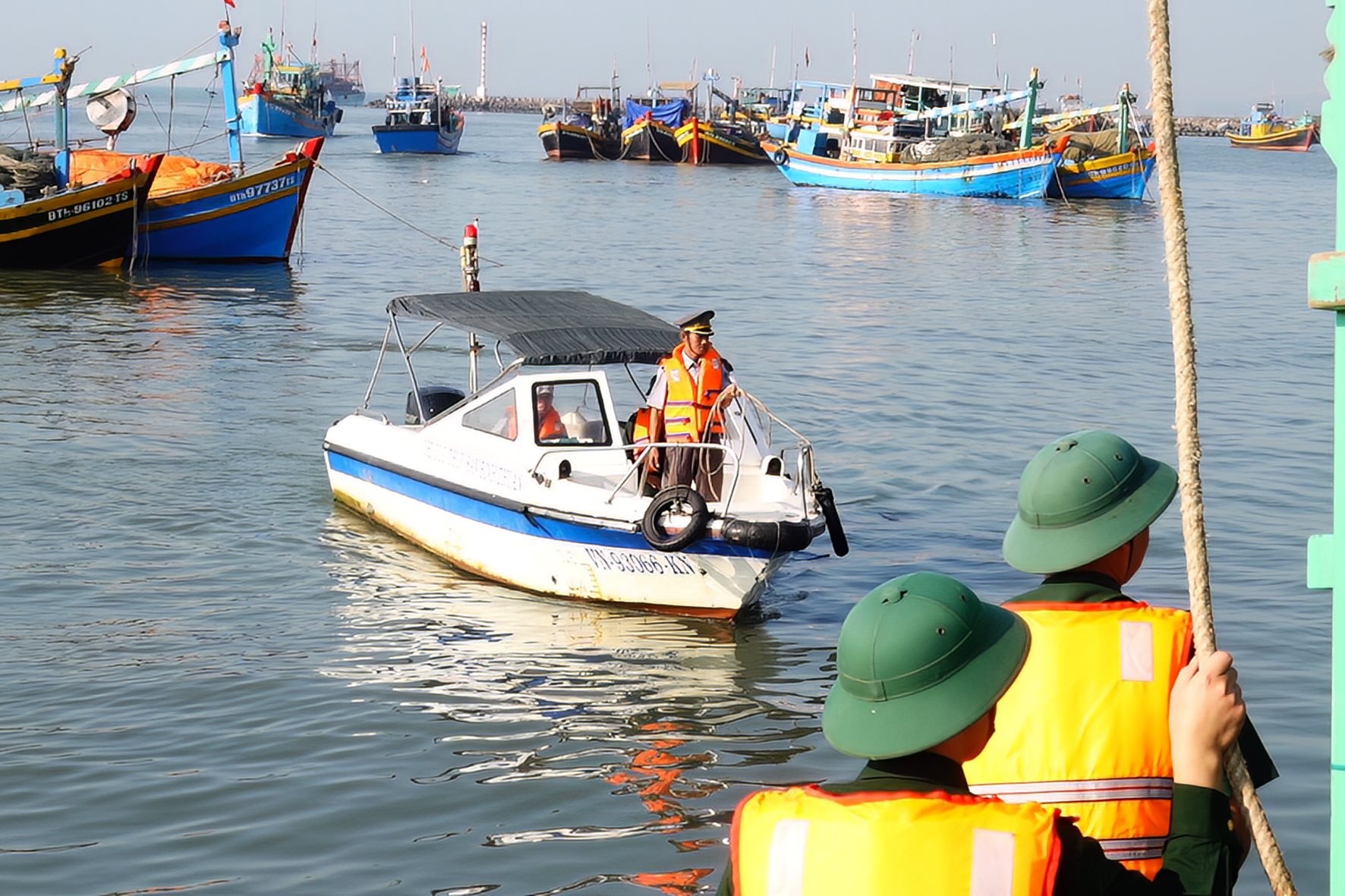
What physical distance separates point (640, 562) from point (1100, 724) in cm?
744

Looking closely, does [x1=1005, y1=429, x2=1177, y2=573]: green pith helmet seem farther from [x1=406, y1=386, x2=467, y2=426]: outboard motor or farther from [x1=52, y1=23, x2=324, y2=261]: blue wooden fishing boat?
[x1=52, y1=23, x2=324, y2=261]: blue wooden fishing boat

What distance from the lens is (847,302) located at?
30.3 metres

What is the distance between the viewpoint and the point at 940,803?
2568mm

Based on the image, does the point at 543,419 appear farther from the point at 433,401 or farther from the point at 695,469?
the point at 433,401

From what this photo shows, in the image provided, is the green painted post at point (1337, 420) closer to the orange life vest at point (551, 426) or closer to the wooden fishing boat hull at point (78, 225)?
the orange life vest at point (551, 426)

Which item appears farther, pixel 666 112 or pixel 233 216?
pixel 666 112

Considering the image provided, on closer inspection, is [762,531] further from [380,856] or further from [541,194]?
[541,194]

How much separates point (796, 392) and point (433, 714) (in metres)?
11.8

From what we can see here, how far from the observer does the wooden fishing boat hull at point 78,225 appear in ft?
96.9

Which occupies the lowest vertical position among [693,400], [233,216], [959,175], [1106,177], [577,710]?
[577,710]

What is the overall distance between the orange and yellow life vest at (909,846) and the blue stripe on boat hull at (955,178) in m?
54.8

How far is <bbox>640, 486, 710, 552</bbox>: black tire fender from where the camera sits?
10297mm

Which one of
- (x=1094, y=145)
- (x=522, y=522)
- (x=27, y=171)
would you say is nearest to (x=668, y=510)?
(x=522, y=522)

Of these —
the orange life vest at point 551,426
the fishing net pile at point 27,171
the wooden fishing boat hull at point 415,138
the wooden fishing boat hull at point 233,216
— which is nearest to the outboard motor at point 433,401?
the orange life vest at point 551,426
